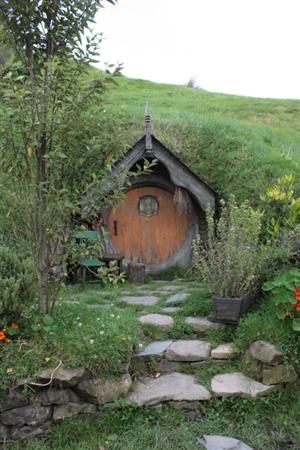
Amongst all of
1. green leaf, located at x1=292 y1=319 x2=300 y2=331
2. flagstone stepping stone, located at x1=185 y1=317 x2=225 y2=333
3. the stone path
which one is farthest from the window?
green leaf, located at x1=292 y1=319 x2=300 y2=331

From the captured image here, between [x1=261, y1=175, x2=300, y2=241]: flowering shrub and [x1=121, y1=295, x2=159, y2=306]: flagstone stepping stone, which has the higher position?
[x1=261, y1=175, x2=300, y2=241]: flowering shrub

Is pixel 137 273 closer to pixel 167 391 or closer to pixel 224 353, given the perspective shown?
pixel 224 353

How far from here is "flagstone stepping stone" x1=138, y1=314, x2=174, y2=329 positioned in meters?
4.67

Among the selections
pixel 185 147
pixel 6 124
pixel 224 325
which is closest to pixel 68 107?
pixel 6 124

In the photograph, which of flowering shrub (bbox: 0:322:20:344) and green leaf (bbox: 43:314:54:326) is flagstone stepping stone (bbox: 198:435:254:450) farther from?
flowering shrub (bbox: 0:322:20:344)

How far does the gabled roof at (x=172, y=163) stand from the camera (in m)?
6.62

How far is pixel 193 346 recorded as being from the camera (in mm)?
4367

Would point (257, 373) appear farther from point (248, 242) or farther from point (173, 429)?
point (248, 242)

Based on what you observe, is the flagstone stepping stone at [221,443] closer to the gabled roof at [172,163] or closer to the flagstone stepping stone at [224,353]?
the flagstone stepping stone at [224,353]

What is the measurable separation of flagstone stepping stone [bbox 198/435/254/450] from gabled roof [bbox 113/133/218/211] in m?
4.02

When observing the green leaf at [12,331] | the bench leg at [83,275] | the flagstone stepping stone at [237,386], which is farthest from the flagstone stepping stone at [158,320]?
the bench leg at [83,275]

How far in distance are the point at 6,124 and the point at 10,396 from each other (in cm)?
222

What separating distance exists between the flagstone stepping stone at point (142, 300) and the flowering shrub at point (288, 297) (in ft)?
5.89

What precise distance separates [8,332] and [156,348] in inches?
57.4
